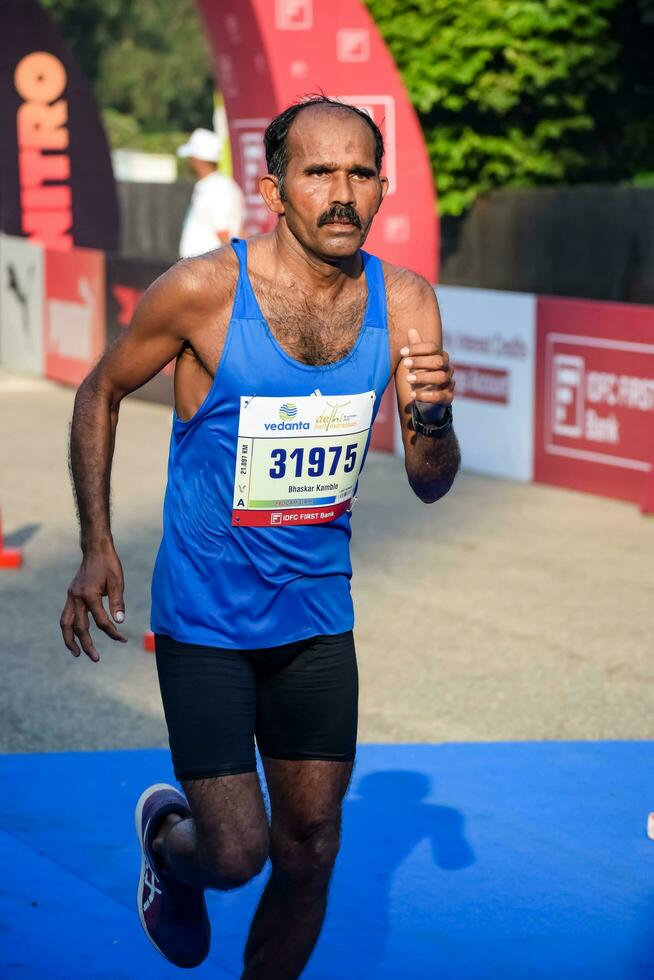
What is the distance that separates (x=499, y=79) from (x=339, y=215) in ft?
47.7

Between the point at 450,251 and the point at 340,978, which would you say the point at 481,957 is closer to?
the point at 340,978

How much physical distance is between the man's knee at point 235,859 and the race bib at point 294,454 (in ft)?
2.22

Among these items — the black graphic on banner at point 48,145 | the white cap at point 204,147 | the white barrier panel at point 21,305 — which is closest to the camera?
the white cap at point 204,147

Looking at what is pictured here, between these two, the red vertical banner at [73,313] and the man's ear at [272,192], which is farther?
the red vertical banner at [73,313]

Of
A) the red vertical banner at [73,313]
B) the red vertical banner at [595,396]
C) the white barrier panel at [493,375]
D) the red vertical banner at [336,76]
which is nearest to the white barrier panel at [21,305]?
the red vertical banner at [73,313]

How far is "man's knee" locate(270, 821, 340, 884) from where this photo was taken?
11.6 feet

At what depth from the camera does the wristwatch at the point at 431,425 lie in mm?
3496

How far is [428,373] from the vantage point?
333cm

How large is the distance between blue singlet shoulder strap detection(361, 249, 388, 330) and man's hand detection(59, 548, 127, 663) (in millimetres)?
774

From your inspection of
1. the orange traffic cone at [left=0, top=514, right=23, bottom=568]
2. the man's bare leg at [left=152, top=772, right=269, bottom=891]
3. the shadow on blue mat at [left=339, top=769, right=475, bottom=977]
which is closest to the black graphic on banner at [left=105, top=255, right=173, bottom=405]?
the orange traffic cone at [left=0, top=514, right=23, bottom=568]

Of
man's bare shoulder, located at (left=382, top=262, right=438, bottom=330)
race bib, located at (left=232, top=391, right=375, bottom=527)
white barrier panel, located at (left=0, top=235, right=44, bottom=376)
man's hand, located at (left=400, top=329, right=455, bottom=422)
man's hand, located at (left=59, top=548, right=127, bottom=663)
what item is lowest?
white barrier panel, located at (left=0, top=235, right=44, bottom=376)

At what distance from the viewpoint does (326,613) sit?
3568 mm

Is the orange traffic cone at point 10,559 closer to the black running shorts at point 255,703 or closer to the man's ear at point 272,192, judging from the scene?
the black running shorts at point 255,703

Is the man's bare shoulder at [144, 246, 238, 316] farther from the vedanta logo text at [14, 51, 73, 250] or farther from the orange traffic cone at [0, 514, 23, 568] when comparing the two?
the vedanta logo text at [14, 51, 73, 250]
